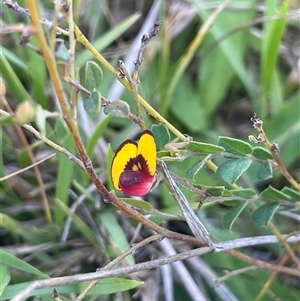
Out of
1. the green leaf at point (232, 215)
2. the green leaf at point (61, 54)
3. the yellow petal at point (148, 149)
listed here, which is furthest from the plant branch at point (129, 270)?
the green leaf at point (61, 54)

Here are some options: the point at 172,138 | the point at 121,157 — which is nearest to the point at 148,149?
the point at 121,157

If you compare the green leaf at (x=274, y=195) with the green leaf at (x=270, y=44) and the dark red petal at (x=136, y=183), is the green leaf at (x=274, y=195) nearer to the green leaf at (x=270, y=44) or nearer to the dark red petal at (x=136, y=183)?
the dark red petal at (x=136, y=183)

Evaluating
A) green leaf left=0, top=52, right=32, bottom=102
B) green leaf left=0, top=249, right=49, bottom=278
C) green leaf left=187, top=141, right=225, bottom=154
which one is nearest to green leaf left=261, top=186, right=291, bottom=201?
green leaf left=187, top=141, right=225, bottom=154

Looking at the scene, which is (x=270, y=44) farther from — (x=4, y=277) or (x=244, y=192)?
(x=4, y=277)

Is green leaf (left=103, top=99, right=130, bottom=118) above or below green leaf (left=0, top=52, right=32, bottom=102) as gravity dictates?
below

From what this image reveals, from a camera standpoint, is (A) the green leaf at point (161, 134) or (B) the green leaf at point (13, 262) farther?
(B) the green leaf at point (13, 262)

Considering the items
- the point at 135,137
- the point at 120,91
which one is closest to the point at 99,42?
the point at 120,91

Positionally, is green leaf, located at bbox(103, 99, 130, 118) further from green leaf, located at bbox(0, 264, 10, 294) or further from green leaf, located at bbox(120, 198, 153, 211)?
green leaf, located at bbox(0, 264, 10, 294)

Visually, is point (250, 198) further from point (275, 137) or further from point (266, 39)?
point (266, 39)
